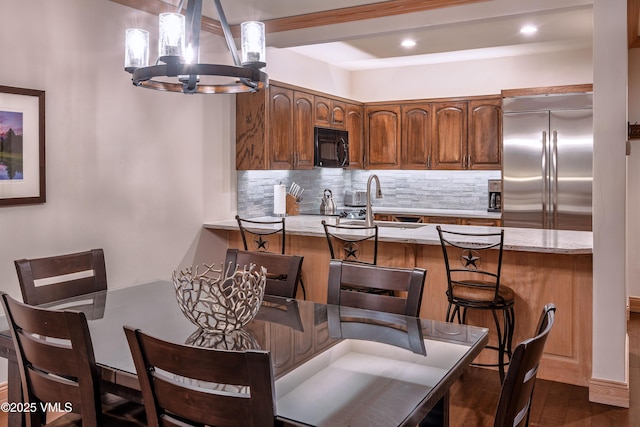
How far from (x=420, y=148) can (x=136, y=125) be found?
365 cm

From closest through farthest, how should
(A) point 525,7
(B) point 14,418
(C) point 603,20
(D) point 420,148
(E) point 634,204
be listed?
1. (B) point 14,418
2. (C) point 603,20
3. (A) point 525,7
4. (E) point 634,204
5. (D) point 420,148

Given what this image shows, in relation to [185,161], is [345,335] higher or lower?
lower

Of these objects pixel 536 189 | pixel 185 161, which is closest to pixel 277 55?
pixel 185 161

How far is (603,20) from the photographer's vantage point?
3.08 meters

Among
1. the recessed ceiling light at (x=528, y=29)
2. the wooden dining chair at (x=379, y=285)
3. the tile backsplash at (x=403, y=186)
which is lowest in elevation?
the wooden dining chair at (x=379, y=285)

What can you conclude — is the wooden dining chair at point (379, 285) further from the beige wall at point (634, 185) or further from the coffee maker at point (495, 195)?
the coffee maker at point (495, 195)

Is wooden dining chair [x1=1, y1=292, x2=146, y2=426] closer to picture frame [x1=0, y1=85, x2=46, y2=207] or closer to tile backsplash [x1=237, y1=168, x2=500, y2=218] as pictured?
picture frame [x1=0, y1=85, x2=46, y2=207]

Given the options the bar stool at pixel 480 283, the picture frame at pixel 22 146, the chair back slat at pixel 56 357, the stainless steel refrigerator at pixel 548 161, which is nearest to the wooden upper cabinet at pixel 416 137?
the stainless steel refrigerator at pixel 548 161

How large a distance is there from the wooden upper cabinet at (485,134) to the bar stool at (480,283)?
8.62ft

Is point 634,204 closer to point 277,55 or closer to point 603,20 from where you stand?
point 603,20

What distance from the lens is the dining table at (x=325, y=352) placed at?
1.39 m

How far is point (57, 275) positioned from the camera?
8.31 ft

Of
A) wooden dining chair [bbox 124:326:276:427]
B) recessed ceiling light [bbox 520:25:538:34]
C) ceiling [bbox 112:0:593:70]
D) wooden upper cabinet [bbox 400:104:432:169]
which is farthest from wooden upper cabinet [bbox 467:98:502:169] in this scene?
wooden dining chair [bbox 124:326:276:427]

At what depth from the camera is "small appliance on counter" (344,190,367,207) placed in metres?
6.95
